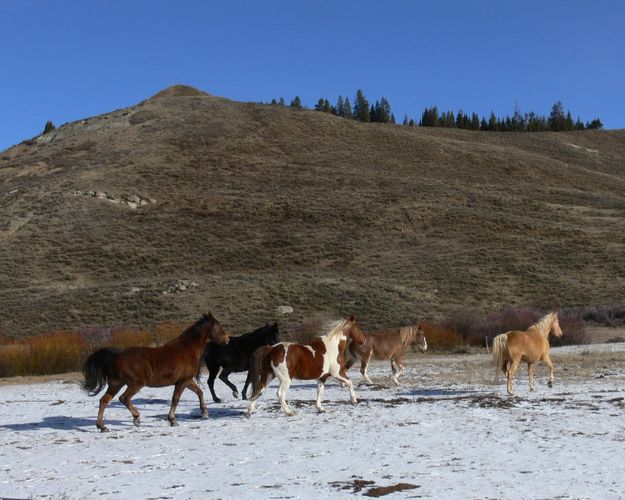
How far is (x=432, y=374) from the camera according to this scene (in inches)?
717

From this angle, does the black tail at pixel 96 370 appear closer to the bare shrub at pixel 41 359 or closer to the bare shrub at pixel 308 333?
the bare shrub at pixel 41 359

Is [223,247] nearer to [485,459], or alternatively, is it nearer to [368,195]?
[368,195]

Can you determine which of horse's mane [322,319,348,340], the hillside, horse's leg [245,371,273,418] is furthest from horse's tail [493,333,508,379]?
the hillside

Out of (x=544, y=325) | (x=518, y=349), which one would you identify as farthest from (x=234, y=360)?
(x=544, y=325)

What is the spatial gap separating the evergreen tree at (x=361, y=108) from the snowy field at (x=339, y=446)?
145 m

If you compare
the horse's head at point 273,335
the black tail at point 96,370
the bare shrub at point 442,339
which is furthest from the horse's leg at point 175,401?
the bare shrub at point 442,339

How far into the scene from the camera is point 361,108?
15838cm

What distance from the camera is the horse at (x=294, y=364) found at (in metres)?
12.1

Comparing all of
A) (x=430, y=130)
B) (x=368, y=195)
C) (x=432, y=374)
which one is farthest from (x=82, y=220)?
(x=430, y=130)

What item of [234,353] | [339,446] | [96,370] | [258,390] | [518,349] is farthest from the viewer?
Result: [234,353]

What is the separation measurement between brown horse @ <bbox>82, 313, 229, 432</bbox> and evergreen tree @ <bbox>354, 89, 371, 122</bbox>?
5812 inches

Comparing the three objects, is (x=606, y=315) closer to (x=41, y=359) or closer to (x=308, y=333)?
(x=308, y=333)

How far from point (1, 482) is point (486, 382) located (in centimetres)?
1038

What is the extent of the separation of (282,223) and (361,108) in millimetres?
99665
